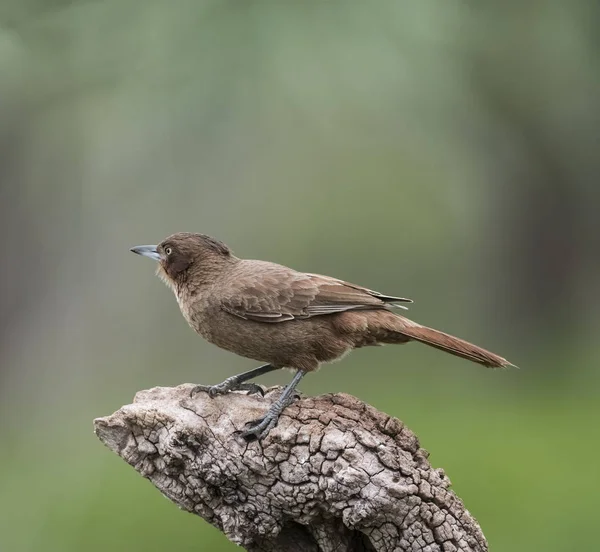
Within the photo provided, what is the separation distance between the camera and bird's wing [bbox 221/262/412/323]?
3.80m

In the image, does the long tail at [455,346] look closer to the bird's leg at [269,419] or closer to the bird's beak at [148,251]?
the bird's leg at [269,419]

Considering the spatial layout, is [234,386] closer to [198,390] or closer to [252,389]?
[252,389]

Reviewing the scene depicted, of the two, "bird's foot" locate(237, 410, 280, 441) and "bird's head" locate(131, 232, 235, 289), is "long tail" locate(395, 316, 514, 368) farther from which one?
"bird's head" locate(131, 232, 235, 289)

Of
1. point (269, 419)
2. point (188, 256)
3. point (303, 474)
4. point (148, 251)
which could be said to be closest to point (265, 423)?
point (269, 419)

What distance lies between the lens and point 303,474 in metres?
3.40

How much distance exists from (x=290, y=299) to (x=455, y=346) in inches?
32.8

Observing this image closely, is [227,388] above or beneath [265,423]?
above

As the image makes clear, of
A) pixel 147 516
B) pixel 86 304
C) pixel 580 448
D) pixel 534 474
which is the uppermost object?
pixel 580 448

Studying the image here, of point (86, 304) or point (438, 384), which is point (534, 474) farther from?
point (86, 304)

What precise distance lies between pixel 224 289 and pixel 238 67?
2.77 m

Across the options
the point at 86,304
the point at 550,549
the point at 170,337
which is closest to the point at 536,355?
the point at 550,549

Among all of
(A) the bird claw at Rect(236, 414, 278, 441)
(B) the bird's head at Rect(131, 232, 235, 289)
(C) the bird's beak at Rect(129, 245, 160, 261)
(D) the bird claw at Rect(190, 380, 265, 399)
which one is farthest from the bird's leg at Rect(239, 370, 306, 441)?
(C) the bird's beak at Rect(129, 245, 160, 261)

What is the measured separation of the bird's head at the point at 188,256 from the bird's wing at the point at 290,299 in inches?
7.5

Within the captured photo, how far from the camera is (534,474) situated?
656 centimetres
